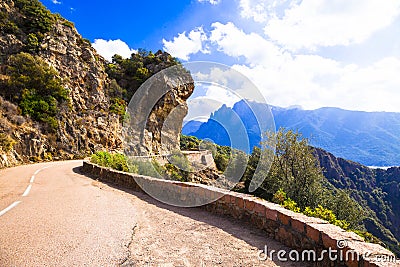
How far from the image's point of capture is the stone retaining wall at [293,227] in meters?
2.66

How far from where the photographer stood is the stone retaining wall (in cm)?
266

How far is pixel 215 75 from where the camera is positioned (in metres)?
10.3

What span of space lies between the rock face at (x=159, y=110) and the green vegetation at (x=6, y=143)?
51.1 ft

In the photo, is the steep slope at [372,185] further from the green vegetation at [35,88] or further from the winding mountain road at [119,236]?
→ the winding mountain road at [119,236]

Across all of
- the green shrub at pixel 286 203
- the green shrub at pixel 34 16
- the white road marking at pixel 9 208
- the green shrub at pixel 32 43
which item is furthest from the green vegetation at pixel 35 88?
the green shrub at pixel 286 203

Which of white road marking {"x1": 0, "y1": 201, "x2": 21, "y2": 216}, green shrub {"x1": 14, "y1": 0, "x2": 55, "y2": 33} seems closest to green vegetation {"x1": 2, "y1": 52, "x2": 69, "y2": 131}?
green shrub {"x1": 14, "y1": 0, "x2": 55, "y2": 33}

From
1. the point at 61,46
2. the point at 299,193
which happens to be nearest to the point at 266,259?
the point at 299,193

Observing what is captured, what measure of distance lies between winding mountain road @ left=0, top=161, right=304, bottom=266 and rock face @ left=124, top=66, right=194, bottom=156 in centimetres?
2761

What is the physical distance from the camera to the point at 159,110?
1471 inches

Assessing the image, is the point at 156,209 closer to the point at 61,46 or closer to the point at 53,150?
the point at 53,150

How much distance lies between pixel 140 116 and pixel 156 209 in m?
30.9

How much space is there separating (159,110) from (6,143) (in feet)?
71.1

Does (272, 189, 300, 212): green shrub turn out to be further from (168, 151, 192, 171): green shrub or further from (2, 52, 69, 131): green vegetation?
(2, 52, 69, 131): green vegetation

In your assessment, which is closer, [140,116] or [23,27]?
[23,27]
